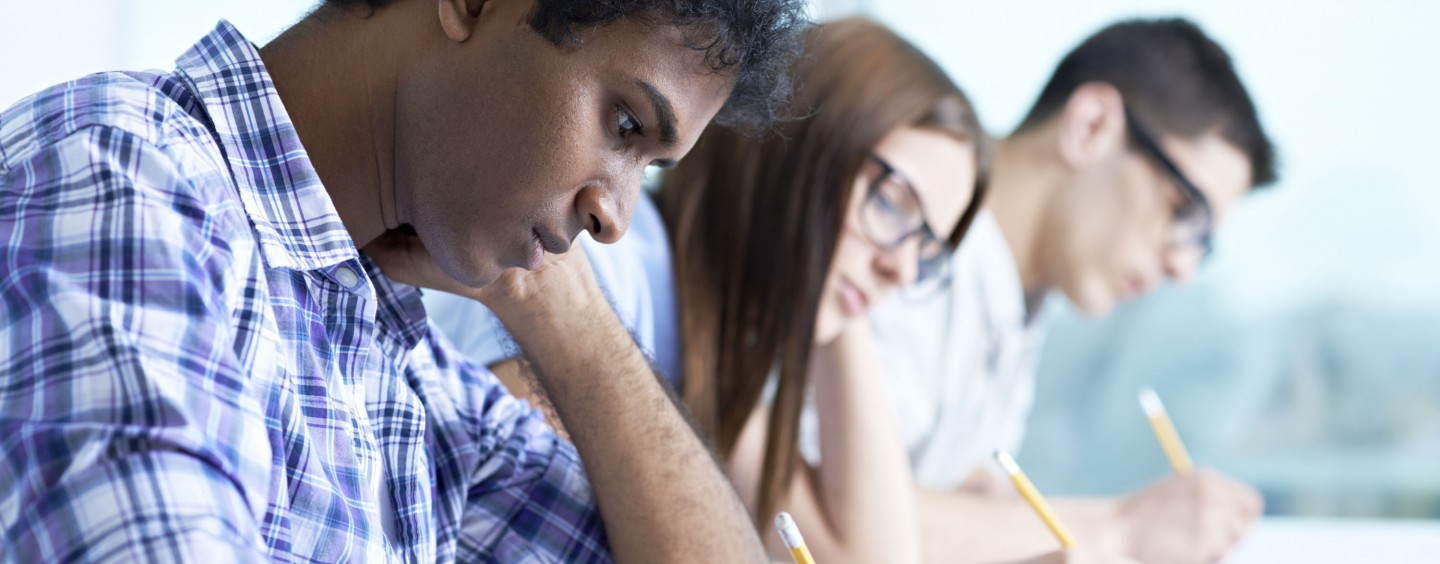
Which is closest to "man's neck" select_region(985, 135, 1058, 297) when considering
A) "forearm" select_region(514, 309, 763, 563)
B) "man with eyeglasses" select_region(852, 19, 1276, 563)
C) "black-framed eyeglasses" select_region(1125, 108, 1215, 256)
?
A: "man with eyeglasses" select_region(852, 19, 1276, 563)

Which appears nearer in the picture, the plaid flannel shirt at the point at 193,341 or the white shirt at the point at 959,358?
the plaid flannel shirt at the point at 193,341

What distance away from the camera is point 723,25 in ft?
2.57

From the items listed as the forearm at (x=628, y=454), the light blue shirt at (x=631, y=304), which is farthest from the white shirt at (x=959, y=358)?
the forearm at (x=628, y=454)

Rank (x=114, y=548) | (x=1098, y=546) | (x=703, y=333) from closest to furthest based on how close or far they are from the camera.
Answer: (x=114, y=548) → (x=703, y=333) → (x=1098, y=546)

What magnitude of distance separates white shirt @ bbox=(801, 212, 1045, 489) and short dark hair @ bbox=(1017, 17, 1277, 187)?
0.31m

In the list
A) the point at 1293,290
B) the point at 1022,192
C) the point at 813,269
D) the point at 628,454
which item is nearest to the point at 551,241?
the point at 628,454

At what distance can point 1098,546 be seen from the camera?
164 centimetres

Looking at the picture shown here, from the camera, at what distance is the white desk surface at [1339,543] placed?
69.8 inches

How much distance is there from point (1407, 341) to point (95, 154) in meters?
2.73

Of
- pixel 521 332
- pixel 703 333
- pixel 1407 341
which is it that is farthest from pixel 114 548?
pixel 1407 341

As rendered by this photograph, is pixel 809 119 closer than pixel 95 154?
No

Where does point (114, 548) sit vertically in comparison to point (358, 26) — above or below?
below

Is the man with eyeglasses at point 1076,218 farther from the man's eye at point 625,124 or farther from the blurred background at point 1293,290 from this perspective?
the man's eye at point 625,124

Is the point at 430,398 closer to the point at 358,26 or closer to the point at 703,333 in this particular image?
the point at 358,26
